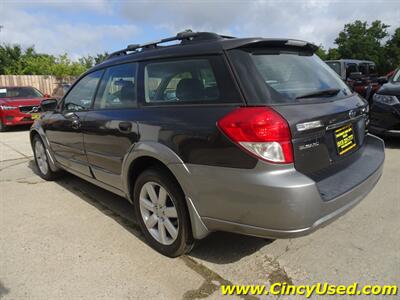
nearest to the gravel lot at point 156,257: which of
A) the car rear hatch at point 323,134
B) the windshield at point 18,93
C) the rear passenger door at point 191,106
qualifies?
the car rear hatch at point 323,134

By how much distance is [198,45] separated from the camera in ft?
8.84

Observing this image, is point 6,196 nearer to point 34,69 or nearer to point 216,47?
point 216,47

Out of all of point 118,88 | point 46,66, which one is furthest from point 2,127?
point 46,66

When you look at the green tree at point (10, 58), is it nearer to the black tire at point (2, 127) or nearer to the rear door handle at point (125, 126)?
the black tire at point (2, 127)

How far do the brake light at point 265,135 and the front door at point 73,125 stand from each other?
2186mm

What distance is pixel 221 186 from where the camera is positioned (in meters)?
2.32

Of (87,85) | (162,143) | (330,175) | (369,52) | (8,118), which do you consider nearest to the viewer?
(330,175)

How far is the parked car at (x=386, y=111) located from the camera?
6.03 m

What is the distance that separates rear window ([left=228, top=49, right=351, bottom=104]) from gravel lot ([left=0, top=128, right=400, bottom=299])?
50.4 inches

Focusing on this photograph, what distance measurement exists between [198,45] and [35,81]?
2041 centimetres

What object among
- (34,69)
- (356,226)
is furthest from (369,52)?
(356,226)

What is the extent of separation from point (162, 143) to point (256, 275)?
123 centimetres

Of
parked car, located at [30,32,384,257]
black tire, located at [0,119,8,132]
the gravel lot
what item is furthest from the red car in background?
parked car, located at [30,32,384,257]

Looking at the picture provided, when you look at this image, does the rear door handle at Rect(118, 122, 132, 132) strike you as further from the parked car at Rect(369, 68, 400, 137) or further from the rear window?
the parked car at Rect(369, 68, 400, 137)
